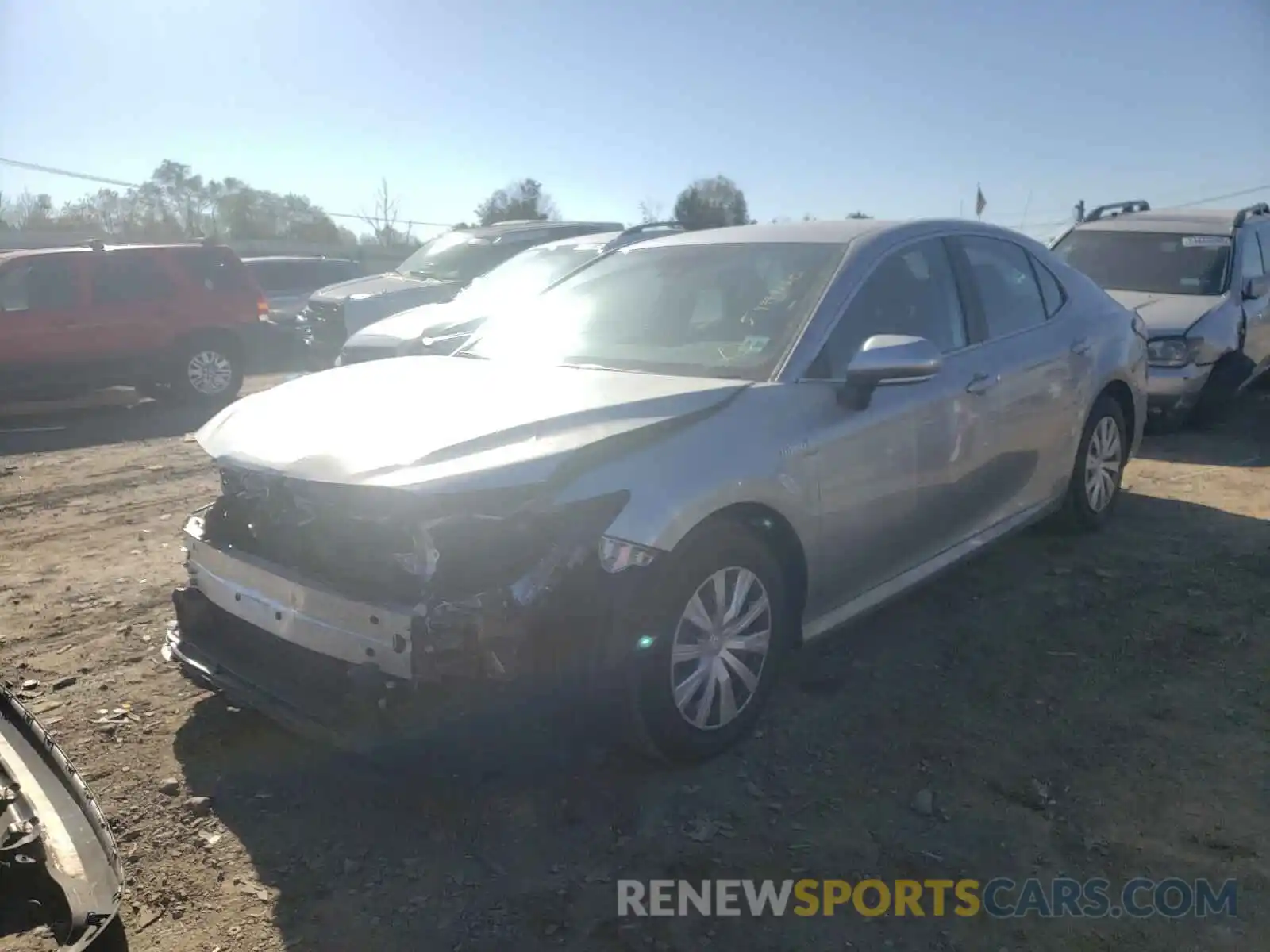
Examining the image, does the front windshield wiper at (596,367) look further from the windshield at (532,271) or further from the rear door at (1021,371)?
the windshield at (532,271)

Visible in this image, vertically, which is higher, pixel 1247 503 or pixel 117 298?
pixel 117 298

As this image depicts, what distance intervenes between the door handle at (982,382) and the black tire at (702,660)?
4.43 ft

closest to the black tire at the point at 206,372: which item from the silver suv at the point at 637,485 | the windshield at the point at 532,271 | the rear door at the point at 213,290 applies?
the rear door at the point at 213,290

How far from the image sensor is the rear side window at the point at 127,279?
11.2m

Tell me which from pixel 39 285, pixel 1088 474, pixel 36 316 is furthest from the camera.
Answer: pixel 39 285

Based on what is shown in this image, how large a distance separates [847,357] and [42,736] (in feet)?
9.35

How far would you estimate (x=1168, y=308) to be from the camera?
8383 millimetres

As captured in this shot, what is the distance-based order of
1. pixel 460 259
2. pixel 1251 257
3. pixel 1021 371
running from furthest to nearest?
pixel 460 259
pixel 1251 257
pixel 1021 371

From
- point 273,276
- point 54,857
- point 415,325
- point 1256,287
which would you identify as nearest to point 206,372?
point 415,325

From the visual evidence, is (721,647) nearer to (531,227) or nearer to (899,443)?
(899,443)

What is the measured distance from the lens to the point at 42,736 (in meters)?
2.81

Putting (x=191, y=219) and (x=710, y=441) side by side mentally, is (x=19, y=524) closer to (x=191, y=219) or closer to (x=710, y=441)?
(x=710, y=441)

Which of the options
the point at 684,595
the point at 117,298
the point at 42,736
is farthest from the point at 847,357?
the point at 117,298

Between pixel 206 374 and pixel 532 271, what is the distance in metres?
4.52
